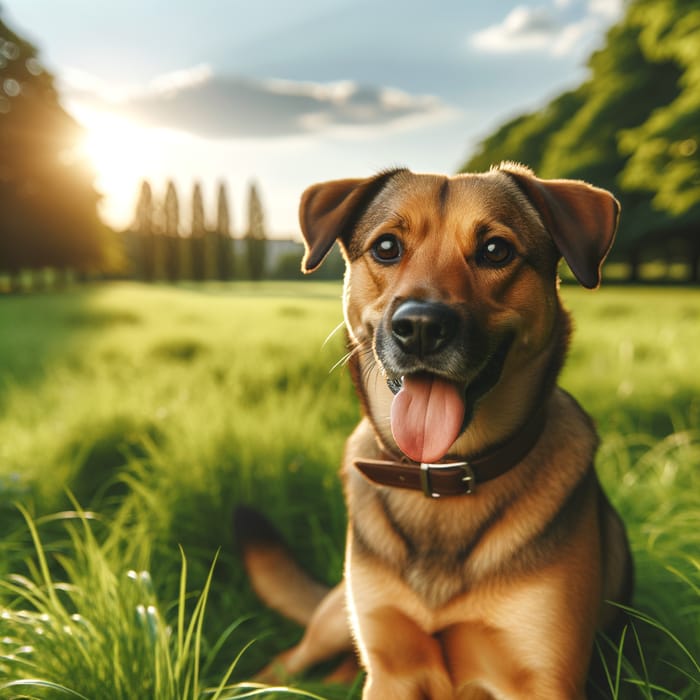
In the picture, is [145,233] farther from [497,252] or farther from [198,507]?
[497,252]

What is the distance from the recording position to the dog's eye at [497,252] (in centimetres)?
248

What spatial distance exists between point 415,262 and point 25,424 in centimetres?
452

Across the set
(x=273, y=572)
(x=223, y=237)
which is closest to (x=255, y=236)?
(x=223, y=237)

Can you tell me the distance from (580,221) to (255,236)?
74312 millimetres

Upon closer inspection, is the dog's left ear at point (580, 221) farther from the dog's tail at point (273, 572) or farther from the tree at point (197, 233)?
the tree at point (197, 233)

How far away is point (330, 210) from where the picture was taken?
109 inches

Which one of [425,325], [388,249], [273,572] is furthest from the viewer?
[273,572]

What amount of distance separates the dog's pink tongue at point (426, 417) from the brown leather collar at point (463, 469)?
184 millimetres

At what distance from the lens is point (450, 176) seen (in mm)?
2770

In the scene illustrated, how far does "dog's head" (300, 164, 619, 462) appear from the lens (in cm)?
224

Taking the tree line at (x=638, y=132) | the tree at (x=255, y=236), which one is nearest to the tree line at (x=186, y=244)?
the tree at (x=255, y=236)

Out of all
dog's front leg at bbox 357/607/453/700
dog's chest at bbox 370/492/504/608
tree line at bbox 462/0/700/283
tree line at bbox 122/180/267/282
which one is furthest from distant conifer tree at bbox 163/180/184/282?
dog's front leg at bbox 357/607/453/700

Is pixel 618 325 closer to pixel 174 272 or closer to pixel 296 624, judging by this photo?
pixel 296 624

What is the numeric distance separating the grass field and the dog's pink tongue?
85 centimetres
